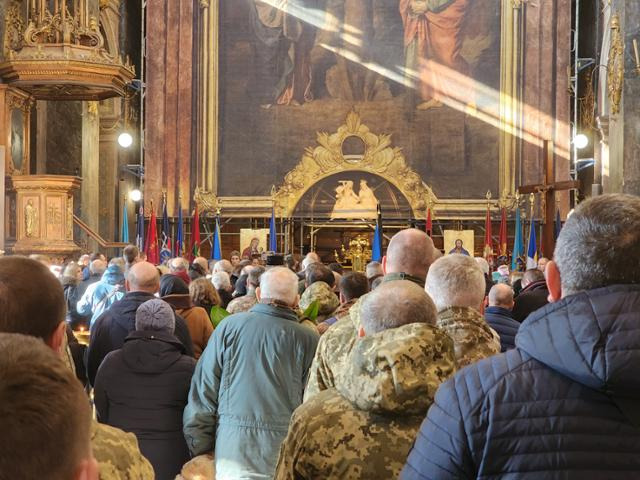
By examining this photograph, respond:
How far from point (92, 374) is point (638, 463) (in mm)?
4245

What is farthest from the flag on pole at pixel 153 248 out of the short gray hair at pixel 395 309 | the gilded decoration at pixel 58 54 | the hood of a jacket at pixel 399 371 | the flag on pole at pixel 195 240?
the hood of a jacket at pixel 399 371

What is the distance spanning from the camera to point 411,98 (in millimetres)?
24375

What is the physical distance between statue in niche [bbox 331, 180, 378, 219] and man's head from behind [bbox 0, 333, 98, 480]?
73.3 feet

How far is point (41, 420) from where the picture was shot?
1.28m

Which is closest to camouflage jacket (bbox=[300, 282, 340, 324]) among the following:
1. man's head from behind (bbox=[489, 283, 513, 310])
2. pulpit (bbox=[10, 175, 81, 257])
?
man's head from behind (bbox=[489, 283, 513, 310])

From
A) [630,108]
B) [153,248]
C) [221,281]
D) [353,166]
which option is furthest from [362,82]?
[221,281]

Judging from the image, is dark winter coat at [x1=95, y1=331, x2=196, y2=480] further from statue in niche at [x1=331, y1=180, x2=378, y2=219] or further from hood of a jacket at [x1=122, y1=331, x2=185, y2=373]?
statue in niche at [x1=331, y1=180, x2=378, y2=219]

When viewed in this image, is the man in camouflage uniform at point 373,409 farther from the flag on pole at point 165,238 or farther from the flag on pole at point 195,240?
the flag on pole at point 195,240

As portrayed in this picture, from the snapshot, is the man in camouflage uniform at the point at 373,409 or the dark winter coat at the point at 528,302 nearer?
the man in camouflage uniform at the point at 373,409

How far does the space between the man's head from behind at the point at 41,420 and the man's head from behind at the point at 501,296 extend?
14.9 ft

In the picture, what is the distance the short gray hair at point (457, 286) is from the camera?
3.90 metres

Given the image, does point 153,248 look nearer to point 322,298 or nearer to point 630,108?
point 630,108

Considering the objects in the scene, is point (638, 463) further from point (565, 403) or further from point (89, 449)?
point (89, 449)

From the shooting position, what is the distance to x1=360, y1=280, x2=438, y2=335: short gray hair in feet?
9.55
